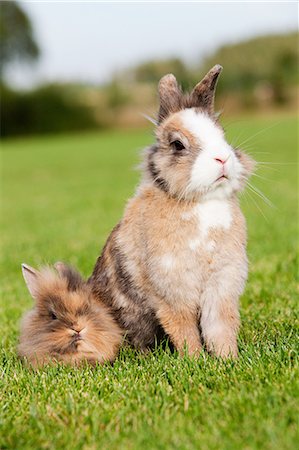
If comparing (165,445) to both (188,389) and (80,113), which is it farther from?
(80,113)

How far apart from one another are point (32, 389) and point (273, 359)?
1176 mm

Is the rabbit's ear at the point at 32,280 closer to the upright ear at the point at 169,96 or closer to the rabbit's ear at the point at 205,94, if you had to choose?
the upright ear at the point at 169,96

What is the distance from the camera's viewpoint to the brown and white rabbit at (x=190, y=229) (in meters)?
3.35

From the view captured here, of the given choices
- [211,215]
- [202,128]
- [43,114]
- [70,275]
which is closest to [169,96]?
[202,128]

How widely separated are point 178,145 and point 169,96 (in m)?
0.33

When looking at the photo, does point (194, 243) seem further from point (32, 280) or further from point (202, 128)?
point (32, 280)

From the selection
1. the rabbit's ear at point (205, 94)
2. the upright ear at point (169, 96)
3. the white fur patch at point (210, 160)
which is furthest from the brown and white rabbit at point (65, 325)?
the rabbit's ear at point (205, 94)

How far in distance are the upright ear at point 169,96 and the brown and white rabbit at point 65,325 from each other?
104cm

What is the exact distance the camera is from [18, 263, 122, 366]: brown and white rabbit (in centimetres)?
Answer: 358

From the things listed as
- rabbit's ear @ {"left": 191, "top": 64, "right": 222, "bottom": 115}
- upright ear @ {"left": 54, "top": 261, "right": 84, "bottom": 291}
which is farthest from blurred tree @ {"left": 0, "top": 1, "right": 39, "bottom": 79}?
rabbit's ear @ {"left": 191, "top": 64, "right": 222, "bottom": 115}

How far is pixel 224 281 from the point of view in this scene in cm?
344

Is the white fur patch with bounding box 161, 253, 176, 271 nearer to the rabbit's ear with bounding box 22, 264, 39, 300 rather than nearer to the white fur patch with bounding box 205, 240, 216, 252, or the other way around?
the white fur patch with bounding box 205, 240, 216, 252

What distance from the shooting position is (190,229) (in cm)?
340

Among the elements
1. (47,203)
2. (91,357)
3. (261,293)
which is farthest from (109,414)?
(47,203)
